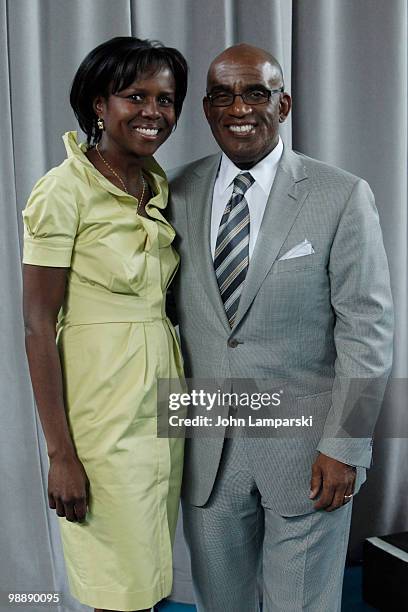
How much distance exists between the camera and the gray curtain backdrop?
2.29m

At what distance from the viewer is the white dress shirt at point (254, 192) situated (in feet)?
5.54

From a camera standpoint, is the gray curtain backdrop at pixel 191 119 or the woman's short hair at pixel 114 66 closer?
the woman's short hair at pixel 114 66

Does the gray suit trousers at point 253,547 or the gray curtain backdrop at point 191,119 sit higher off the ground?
the gray curtain backdrop at point 191,119

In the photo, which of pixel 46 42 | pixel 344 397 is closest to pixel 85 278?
pixel 344 397

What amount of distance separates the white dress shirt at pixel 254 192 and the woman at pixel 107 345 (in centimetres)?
16

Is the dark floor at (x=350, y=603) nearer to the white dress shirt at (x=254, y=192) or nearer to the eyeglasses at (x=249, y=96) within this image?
the white dress shirt at (x=254, y=192)

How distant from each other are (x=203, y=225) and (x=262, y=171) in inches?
6.7

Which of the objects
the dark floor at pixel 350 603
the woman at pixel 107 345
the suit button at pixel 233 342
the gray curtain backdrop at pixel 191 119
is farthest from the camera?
the dark floor at pixel 350 603

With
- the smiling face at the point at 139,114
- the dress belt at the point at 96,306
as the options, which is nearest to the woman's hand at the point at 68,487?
the dress belt at the point at 96,306

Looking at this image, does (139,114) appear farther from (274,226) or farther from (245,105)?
(274,226)

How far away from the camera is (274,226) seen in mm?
1628

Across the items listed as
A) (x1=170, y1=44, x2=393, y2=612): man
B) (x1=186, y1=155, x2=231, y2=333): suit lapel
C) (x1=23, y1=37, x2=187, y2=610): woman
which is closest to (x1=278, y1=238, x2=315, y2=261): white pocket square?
(x1=170, y1=44, x2=393, y2=612): man

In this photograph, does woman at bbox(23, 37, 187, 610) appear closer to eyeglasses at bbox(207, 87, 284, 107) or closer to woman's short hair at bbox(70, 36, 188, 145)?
woman's short hair at bbox(70, 36, 188, 145)

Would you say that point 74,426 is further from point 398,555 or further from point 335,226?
point 398,555
